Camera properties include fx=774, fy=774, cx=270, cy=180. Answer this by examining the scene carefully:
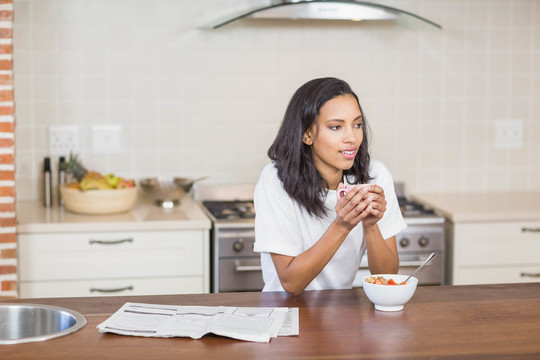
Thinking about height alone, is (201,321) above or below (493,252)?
above

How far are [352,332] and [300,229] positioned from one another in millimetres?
619

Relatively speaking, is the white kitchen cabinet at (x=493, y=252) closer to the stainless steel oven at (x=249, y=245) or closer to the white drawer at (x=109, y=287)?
the stainless steel oven at (x=249, y=245)

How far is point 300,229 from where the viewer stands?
92.2 inches

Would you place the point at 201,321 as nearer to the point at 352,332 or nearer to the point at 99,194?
the point at 352,332

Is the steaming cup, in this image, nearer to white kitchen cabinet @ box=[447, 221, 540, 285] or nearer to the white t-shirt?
the white t-shirt

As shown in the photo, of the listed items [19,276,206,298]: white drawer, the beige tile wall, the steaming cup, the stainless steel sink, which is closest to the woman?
the steaming cup

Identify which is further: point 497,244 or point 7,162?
point 497,244

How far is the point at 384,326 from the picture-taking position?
181 cm

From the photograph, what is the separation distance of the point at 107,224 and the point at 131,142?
0.71 meters

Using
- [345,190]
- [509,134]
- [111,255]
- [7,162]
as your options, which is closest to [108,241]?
[111,255]

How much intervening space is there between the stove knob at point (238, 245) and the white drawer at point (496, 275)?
98 cm

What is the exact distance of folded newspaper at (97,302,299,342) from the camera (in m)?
1.73

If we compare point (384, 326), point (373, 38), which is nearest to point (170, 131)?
point (373, 38)

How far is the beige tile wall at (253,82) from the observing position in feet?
12.1
